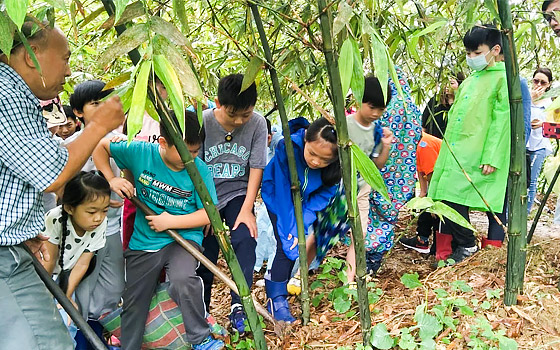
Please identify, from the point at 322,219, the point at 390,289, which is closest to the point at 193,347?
the point at 322,219

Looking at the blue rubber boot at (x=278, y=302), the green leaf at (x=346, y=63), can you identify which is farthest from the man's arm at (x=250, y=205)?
the green leaf at (x=346, y=63)

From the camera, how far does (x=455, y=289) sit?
2297 mm

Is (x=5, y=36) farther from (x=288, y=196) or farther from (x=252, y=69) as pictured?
(x=288, y=196)

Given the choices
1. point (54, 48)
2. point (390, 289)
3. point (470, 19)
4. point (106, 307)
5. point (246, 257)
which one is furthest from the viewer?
point (390, 289)

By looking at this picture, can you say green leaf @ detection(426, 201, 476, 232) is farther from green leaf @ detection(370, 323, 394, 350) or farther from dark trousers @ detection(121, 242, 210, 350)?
dark trousers @ detection(121, 242, 210, 350)

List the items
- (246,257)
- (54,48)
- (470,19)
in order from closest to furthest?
1. (54,48)
2. (470,19)
3. (246,257)

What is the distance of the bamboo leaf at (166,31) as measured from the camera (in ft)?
3.97

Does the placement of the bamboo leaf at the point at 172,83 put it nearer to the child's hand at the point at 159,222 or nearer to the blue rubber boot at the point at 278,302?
the child's hand at the point at 159,222

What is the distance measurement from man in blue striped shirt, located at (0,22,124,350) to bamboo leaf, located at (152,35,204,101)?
33 cm

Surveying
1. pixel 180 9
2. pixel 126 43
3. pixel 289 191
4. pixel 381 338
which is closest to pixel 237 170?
pixel 289 191

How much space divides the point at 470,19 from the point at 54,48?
156 centimetres

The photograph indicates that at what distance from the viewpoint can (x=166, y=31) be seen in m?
1.21

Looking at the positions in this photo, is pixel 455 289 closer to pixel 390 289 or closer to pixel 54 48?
pixel 390 289

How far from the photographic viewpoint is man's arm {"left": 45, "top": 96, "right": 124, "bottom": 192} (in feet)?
4.67
